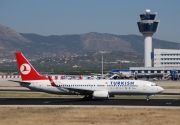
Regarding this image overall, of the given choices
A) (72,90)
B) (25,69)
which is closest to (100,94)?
(72,90)

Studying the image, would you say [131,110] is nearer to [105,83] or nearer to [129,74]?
[105,83]

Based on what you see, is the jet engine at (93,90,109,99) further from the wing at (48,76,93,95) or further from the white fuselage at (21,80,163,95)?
the wing at (48,76,93,95)

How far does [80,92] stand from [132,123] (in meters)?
28.1

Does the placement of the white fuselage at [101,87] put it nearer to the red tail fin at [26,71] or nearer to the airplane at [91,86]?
the airplane at [91,86]

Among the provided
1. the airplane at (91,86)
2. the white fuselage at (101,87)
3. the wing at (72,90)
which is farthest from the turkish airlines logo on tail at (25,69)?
the wing at (72,90)

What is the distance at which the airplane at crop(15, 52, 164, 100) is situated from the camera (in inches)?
2783

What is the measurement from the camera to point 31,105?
201 feet

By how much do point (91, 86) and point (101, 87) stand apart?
1592 mm

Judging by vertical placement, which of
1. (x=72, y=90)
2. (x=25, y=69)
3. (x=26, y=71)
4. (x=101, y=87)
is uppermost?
(x=25, y=69)

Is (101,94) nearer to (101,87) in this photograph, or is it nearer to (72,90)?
(101,87)

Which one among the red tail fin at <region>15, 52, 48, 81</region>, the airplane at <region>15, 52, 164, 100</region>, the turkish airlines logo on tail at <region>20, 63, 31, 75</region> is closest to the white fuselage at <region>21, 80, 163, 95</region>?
the airplane at <region>15, 52, 164, 100</region>

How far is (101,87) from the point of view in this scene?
234 ft

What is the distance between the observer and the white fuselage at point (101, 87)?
232 feet

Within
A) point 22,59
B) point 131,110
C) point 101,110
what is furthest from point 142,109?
point 22,59
